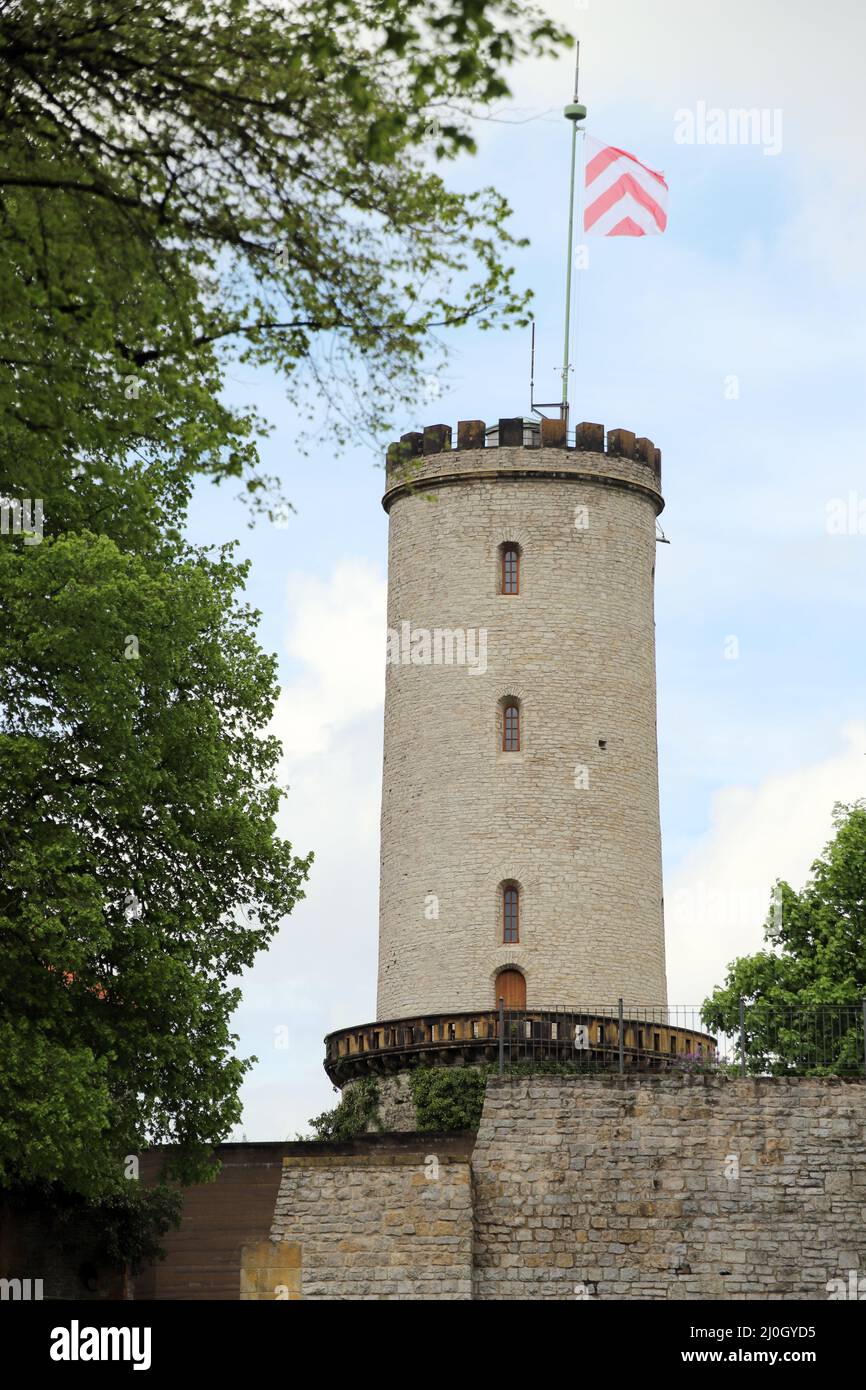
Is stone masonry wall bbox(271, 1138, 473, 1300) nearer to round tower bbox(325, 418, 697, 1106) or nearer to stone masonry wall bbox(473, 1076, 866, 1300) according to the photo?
stone masonry wall bbox(473, 1076, 866, 1300)

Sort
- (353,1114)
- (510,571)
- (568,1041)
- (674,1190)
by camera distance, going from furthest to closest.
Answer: (510,571) → (353,1114) → (568,1041) → (674,1190)

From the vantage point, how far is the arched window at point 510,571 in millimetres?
52375

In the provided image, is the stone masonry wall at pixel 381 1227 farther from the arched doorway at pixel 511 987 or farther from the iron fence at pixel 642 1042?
the arched doorway at pixel 511 987

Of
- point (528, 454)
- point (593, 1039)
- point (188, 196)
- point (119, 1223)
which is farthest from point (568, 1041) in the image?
point (188, 196)

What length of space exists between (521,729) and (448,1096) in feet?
29.8

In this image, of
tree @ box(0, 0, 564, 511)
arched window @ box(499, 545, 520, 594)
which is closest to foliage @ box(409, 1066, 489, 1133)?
arched window @ box(499, 545, 520, 594)

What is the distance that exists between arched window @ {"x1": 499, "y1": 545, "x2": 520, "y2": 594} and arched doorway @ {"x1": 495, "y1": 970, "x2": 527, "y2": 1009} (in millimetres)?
8960

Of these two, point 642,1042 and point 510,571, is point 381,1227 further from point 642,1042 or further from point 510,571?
point 510,571

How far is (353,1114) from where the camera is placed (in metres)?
49.0

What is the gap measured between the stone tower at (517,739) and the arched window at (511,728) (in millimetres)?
52

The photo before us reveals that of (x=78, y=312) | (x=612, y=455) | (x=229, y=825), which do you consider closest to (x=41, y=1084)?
(x=229, y=825)

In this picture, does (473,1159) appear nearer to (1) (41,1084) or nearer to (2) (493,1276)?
(2) (493,1276)

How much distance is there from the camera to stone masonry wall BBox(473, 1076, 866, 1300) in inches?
1120
